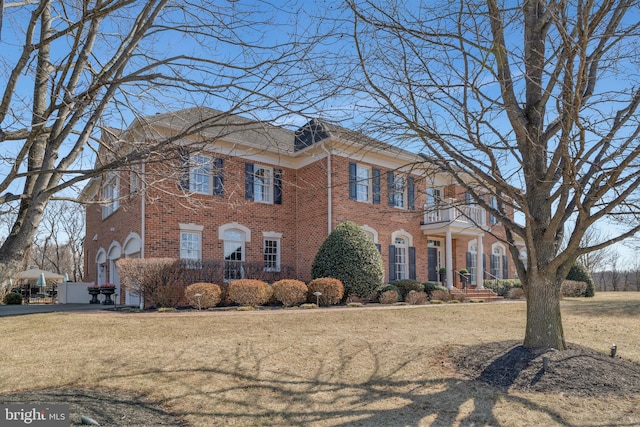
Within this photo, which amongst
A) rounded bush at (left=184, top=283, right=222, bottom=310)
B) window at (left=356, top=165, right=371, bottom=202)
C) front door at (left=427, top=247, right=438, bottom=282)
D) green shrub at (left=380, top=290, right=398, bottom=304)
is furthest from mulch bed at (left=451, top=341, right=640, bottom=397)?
front door at (left=427, top=247, right=438, bottom=282)

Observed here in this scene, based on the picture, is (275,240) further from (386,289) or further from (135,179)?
(135,179)

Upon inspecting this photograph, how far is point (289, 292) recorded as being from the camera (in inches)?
576

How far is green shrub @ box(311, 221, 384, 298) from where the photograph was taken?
52.6ft

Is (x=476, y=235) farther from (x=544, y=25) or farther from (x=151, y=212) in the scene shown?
(x=544, y=25)

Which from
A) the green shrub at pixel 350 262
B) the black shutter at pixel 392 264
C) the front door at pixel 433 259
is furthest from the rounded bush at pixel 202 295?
the front door at pixel 433 259

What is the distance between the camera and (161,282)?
13984 mm

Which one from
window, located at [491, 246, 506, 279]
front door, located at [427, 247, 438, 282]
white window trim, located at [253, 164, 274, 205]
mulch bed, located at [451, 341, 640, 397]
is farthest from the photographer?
window, located at [491, 246, 506, 279]

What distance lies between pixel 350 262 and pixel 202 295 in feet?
16.8

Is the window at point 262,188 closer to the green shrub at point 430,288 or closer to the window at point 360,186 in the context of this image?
the window at point 360,186

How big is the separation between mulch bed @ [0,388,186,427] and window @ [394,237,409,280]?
16.0 meters

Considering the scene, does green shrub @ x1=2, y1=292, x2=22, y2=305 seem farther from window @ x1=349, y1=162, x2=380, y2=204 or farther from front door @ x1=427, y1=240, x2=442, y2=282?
front door @ x1=427, y1=240, x2=442, y2=282

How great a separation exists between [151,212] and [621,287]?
39.5 meters

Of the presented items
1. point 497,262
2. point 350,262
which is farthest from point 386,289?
point 497,262

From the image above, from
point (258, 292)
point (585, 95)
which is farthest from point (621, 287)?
point (585, 95)
